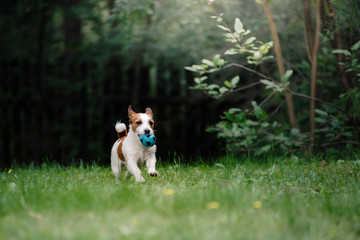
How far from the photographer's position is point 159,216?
245cm

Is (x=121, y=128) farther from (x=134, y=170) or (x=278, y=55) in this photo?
(x=278, y=55)

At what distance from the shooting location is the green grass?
7.08 ft

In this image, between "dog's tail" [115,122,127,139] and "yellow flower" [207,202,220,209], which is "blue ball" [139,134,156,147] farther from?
"yellow flower" [207,202,220,209]

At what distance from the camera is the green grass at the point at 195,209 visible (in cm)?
A: 216

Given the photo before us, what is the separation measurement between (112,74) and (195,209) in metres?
5.35

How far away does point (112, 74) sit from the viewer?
7.54 m

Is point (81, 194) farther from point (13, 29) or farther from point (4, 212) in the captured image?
point (13, 29)

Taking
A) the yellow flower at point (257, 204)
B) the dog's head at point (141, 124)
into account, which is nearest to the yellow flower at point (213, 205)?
the yellow flower at point (257, 204)

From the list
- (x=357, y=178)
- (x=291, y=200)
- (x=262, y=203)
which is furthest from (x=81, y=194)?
(x=357, y=178)

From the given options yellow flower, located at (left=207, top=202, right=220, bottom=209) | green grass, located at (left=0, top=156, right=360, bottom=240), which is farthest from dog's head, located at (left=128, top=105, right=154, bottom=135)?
yellow flower, located at (left=207, top=202, right=220, bottom=209)

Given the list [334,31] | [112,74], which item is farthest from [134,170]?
[112,74]

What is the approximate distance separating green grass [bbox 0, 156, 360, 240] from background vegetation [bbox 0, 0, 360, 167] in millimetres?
2638

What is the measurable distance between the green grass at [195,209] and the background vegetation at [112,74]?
8.65 ft

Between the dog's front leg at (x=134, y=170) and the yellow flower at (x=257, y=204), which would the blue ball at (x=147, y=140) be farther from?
the yellow flower at (x=257, y=204)
